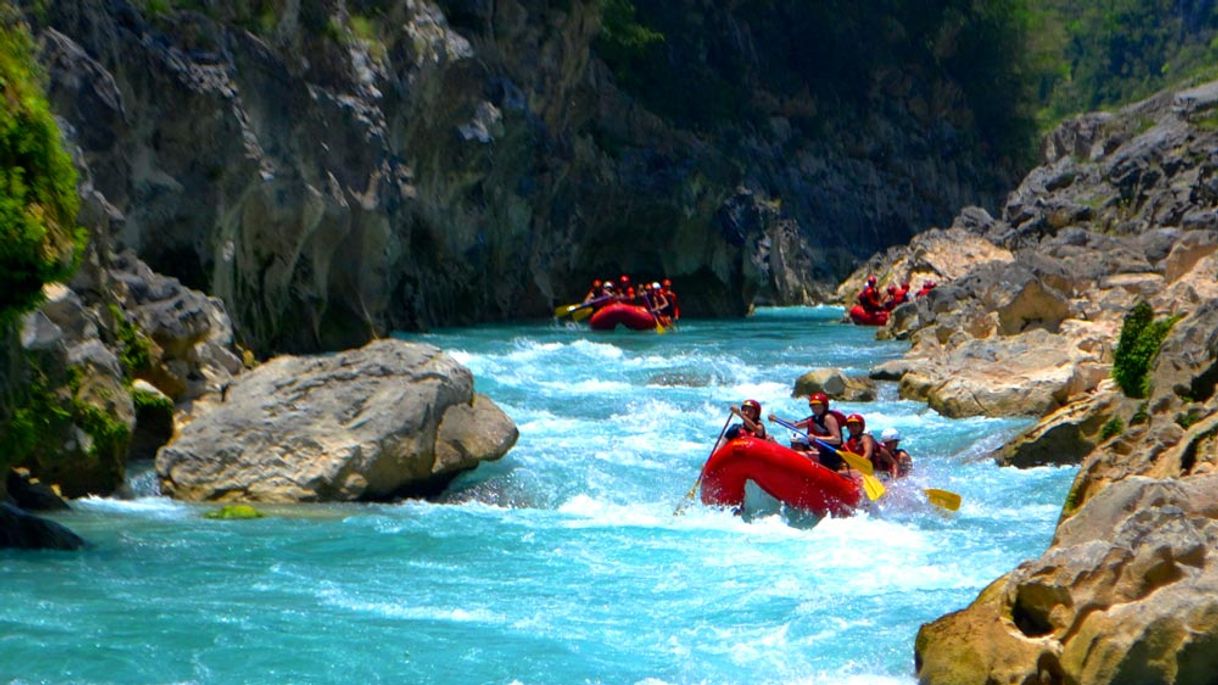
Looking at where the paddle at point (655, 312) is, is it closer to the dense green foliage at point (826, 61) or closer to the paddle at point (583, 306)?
the paddle at point (583, 306)

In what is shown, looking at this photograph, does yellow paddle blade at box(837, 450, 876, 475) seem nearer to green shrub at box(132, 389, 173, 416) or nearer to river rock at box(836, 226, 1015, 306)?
green shrub at box(132, 389, 173, 416)

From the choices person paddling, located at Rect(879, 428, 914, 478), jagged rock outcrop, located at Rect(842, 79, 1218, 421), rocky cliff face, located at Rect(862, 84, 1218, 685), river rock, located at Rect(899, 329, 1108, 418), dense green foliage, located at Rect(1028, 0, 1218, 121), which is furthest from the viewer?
dense green foliage, located at Rect(1028, 0, 1218, 121)

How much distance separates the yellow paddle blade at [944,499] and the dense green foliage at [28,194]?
7.16 metres

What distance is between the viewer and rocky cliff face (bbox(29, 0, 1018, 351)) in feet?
68.7

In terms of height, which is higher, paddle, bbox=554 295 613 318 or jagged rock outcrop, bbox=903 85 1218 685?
paddle, bbox=554 295 613 318

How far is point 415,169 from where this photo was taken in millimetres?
33656

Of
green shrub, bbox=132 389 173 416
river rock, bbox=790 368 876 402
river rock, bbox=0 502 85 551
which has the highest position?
green shrub, bbox=132 389 173 416

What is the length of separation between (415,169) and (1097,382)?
1816 centimetres

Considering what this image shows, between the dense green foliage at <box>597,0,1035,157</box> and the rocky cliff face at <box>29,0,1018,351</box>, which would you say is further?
the dense green foliage at <box>597,0,1035,157</box>

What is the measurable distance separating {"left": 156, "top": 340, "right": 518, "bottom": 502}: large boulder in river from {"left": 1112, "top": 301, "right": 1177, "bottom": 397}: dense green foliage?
21.8 ft

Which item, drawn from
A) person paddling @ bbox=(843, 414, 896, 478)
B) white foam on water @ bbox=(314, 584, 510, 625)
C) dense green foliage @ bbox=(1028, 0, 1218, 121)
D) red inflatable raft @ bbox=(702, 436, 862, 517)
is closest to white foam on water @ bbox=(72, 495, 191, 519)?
white foam on water @ bbox=(314, 584, 510, 625)

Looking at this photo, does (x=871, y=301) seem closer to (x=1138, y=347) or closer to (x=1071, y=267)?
(x=1071, y=267)

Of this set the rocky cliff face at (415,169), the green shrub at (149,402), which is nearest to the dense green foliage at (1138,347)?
the green shrub at (149,402)

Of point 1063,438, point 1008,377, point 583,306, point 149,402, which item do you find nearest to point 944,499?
point 1063,438
